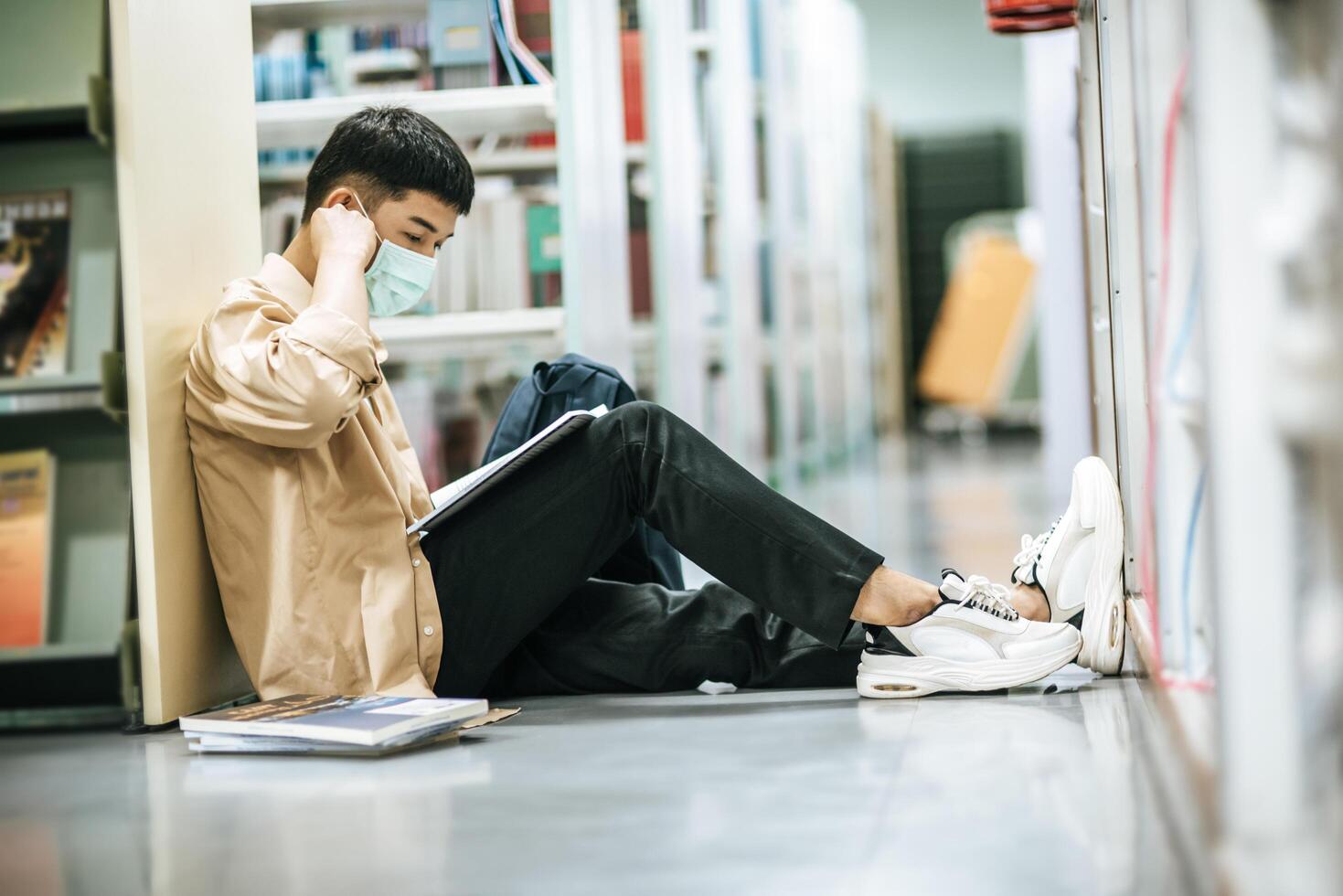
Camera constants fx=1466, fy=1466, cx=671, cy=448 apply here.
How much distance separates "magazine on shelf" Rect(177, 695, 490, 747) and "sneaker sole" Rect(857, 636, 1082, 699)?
50 centimetres

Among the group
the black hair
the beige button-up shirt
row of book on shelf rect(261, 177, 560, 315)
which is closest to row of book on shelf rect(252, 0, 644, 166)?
row of book on shelf rect(261, 177, 560, 315)

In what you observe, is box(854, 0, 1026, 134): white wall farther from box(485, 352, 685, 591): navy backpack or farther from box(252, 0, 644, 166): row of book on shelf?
box(485, 352, 685, 591): navy backpack

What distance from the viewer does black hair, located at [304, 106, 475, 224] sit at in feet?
6.51

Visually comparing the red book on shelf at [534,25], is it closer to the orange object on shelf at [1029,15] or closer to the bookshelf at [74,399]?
the orange object on shelf at [1029,15]

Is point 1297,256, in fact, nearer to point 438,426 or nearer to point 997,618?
point 997,618

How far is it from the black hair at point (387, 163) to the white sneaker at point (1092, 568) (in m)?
0.93

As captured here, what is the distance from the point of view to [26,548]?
196 cm

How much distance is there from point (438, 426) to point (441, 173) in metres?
2.02

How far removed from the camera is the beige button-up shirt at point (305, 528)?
1.77m

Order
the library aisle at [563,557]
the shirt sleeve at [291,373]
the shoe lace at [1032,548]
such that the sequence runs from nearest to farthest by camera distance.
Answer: the library aisle at [563,557] < the shirt sleeve at [291,373] < the shoe lace at [1032,548]

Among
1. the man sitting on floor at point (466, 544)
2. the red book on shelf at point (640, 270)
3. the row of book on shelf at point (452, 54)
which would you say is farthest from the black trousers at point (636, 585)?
the red book on shelf at point (640, 270)

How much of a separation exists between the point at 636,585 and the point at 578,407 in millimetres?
281

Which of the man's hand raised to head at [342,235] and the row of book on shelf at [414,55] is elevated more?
the row of book on shelf at [414,55]

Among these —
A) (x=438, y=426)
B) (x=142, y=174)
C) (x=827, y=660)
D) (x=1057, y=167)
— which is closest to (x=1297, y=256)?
(x=827, y=660)
